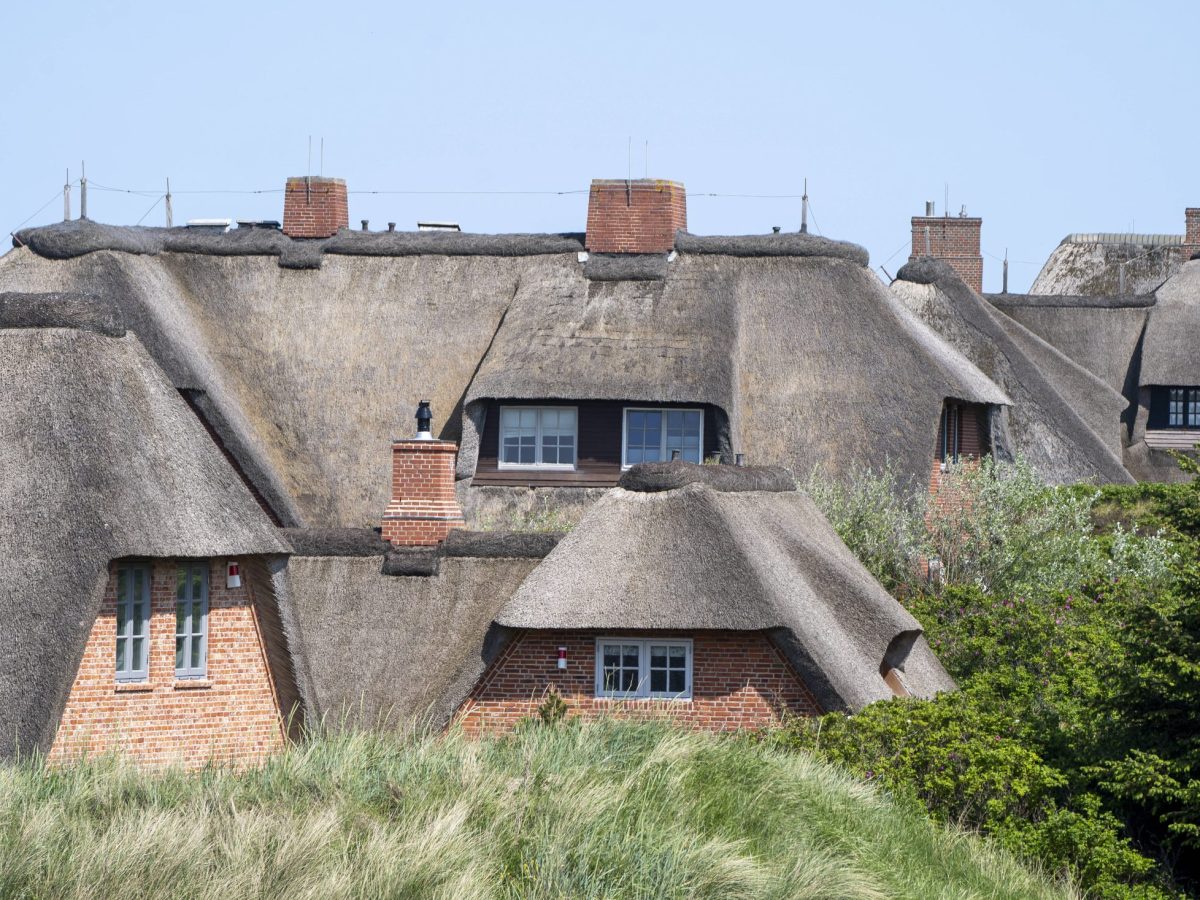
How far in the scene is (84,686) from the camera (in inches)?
701

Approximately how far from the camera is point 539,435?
28094mm

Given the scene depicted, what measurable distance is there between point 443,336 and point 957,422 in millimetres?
8406

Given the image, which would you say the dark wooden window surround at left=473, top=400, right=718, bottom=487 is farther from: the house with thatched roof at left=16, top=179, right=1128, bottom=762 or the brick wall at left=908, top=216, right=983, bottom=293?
the brick wall at left=908, top=216, right=983, bottom=293

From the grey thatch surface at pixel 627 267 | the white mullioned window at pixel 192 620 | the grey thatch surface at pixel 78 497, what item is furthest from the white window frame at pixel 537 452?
the white mullioned window at pixel 192 620

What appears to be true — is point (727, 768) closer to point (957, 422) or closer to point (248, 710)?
point (248, 710)

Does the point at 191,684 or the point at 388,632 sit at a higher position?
the point at 388,632

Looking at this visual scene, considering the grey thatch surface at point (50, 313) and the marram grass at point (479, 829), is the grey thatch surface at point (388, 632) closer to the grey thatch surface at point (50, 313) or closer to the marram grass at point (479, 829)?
the grey thatch surface at point (50, 313)

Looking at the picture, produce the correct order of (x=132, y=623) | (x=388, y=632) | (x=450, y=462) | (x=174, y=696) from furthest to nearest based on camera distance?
(x=450, y=462) → (x=388, y=632) → (x=174, y=696) → (x=132, y=623)

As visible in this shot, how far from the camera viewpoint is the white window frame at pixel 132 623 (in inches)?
717

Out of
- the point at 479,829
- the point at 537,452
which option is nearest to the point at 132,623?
the point at 479,829

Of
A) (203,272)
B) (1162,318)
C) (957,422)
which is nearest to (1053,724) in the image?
(957,422)

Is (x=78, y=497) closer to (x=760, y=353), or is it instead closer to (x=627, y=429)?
(x=627, y=429)

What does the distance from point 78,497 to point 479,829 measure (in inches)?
300

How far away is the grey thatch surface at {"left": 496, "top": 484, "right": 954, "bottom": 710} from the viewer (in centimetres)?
1852
